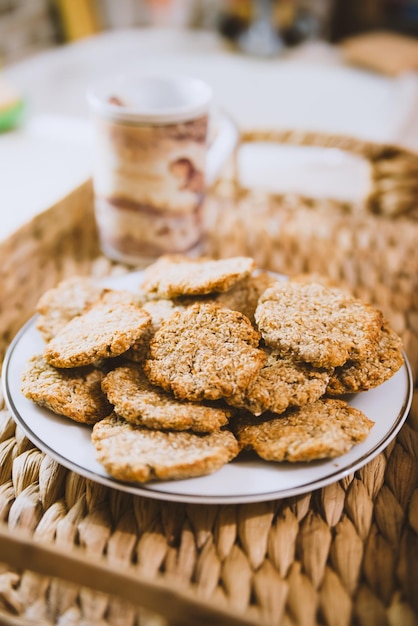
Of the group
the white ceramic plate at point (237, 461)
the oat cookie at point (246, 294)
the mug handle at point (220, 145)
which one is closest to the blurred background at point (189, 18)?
the mug handle at point (220, 145)

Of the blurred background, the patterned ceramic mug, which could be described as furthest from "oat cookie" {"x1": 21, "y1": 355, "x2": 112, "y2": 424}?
the blurred background

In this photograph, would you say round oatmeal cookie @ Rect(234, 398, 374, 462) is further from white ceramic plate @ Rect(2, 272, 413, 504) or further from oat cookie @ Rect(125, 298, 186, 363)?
oat cookie @ Rect(125, 298, 186, 363)

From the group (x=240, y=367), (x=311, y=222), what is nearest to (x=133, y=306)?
(x=240, y=367)

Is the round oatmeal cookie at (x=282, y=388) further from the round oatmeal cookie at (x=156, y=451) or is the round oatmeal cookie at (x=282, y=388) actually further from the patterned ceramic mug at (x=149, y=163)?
the patterned ceramic mug at (x=149, y=163)

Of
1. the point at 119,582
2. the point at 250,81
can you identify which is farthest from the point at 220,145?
the point at 250,81

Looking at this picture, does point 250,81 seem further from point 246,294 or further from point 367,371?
point 367,371

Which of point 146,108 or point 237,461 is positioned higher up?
point 146,108

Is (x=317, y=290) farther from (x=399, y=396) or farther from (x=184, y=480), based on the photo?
(x=184, y=480)
